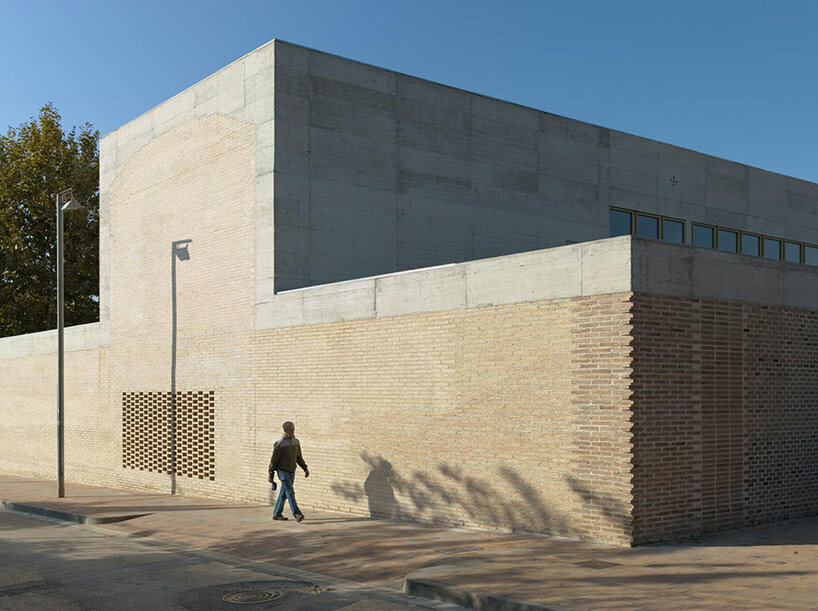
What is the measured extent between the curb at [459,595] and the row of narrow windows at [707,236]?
1511 centimetres

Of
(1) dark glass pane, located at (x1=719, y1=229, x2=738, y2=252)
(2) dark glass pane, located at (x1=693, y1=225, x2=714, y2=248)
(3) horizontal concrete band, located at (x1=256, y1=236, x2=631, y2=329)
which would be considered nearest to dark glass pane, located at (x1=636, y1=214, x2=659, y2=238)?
(2) dark glass pane, located at (x1=693, y1=225, x2=714, y2=248)

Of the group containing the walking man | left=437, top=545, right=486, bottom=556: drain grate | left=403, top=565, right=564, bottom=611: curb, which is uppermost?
the walking man

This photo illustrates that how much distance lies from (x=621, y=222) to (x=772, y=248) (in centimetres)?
621

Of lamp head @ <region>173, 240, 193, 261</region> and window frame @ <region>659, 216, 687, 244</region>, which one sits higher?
window frame @ <region>659, 216, 687, 244</region>

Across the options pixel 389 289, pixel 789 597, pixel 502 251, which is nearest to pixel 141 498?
pixel 389 289

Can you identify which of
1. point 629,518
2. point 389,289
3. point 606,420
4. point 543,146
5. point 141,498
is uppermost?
point 543,146

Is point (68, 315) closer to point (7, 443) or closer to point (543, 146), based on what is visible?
point (7, 443)

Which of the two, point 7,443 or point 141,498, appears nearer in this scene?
point 141,498

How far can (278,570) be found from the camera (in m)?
11.1

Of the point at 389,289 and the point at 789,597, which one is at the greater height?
the point at 389,289

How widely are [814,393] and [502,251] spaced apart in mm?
9373

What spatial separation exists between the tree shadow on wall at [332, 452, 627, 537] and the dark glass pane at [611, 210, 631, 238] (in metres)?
11.9

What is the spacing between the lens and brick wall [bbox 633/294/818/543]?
11406 millimetres

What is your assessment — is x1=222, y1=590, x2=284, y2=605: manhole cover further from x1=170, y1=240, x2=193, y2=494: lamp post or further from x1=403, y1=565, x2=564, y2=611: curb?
x1=170, y1=240, x2=193, y2=494: lamp post
